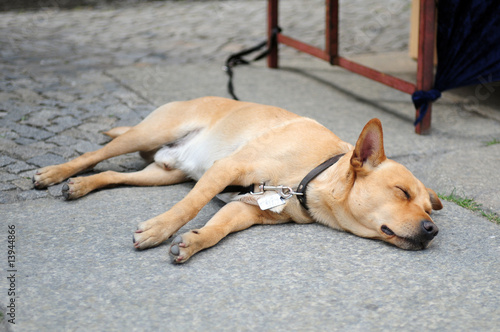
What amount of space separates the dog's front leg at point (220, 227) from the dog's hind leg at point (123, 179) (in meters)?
0.79

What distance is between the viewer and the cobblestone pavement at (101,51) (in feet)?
14.2

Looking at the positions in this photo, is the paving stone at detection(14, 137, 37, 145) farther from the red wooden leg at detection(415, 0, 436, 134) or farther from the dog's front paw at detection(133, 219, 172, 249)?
the red wooden leg at detection(415, 0, 436, 134)

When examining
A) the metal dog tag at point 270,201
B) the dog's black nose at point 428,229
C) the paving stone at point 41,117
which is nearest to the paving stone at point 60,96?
the paving stone at point 41,117

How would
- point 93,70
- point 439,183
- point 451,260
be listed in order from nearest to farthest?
1. point 451,260
2. point 439,183
3. point 93,70

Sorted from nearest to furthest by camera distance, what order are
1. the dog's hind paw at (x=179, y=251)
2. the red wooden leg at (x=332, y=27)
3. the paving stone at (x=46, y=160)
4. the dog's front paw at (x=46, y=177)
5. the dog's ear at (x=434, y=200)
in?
the dog's hind paw at (x=179, y=251) → the dog's ear at (x=434, y=200) → the dog's front paw at (x=46, y=177) → the paving stone at (x=46, y=160) → the red wooden leg at (x=332, y=27)

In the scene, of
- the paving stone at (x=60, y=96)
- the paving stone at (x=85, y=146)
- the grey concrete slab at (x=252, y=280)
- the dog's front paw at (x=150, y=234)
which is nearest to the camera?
the grey concrete slab at (x=252, y=280)

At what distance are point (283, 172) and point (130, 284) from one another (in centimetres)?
109

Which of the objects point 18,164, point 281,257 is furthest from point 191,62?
point 281,257

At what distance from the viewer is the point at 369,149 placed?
2.87m

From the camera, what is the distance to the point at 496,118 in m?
5.07

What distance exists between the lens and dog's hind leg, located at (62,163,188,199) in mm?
3416

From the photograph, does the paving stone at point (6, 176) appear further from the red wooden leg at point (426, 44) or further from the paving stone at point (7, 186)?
the red wooden leg at point (426, 44)

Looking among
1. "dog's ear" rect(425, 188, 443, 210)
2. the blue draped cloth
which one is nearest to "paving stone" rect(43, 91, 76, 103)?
the blue draped cloth

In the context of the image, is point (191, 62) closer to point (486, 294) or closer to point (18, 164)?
point (18, 164)
